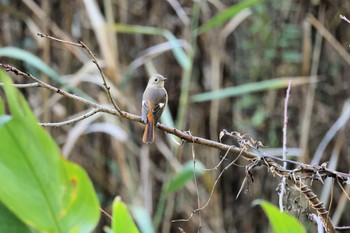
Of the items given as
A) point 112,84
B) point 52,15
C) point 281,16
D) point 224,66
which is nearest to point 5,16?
point 52,15

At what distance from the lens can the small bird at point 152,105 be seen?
6.88 feet

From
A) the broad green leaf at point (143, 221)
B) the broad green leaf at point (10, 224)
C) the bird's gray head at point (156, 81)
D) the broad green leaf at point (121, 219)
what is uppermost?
the bird's gray head at point (156, 81)

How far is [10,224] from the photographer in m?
0.72

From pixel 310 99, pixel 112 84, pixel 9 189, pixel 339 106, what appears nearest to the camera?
pixel 9 189

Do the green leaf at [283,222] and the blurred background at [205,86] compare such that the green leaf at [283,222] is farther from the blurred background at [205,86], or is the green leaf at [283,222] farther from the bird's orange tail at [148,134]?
the blurred background at [205,86]

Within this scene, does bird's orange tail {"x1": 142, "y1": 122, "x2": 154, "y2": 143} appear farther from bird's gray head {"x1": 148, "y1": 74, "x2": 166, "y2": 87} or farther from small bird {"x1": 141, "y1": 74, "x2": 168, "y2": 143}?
bird's gray head {"x1": 148, "y1": 74, "x2": 166, "y2": 87}

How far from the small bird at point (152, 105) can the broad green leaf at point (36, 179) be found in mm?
1241

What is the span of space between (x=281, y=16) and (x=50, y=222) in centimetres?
332

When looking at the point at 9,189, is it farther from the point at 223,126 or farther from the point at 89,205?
the point at 223,126

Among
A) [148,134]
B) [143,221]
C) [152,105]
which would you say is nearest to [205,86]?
[143,221]

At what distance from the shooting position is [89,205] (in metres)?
0.74

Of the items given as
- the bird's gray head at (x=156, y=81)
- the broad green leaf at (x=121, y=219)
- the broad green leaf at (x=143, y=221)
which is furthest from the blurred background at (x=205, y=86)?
the broad green leaf at (x=121, y=219)

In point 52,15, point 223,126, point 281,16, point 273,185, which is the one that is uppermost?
point 281,16

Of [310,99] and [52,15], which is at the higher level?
[52,15]
